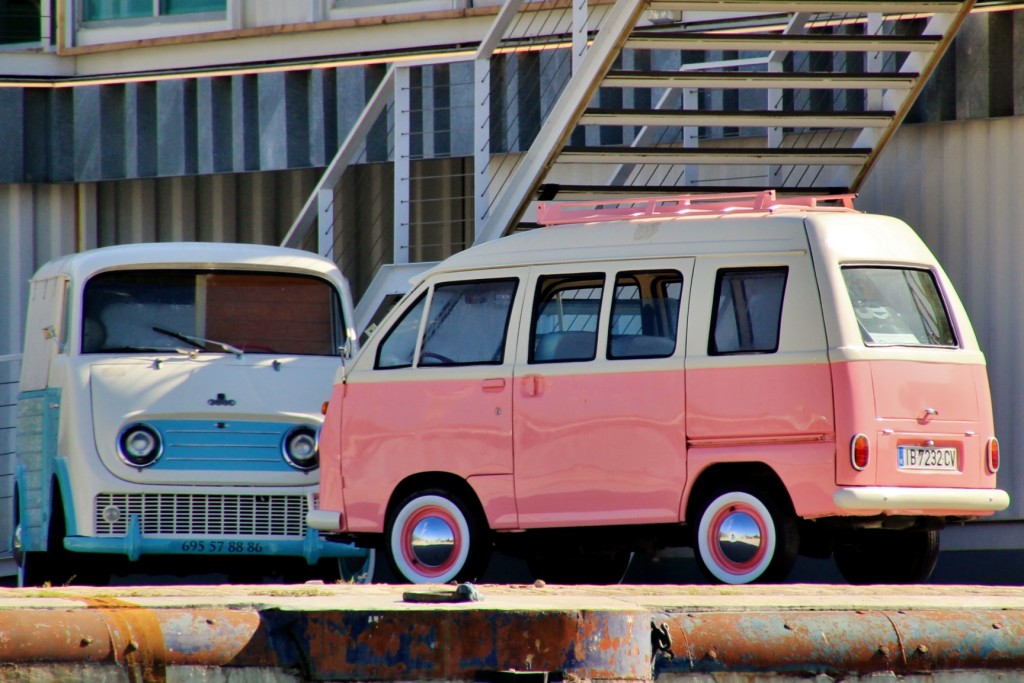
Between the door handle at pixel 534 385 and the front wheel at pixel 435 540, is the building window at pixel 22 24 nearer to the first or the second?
the front wheel at pixel 435 540

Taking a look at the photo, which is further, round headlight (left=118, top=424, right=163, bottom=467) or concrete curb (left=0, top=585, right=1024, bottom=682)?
round headlight (left=118, top=424, right=163, bottom=467)

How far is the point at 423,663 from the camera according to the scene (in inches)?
220

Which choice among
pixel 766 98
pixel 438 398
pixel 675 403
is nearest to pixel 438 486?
pixel 438 398

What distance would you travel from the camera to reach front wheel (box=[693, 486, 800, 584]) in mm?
8492

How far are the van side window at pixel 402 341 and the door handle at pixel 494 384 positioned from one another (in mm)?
553

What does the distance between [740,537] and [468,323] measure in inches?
79.7

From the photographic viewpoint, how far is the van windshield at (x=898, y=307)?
8.64 m

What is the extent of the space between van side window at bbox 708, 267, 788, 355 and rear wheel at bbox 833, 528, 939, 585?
136cm

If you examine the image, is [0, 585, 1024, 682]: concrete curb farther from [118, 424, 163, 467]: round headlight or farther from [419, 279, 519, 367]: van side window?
[118, 424, 163, 467]: round headlight

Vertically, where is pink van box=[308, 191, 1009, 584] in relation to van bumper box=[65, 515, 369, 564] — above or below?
above

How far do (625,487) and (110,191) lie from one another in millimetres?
9509

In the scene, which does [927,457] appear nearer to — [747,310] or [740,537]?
[740,537]

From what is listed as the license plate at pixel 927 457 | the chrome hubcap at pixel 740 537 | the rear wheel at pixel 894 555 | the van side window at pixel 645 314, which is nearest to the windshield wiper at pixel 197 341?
the van side window at pixel 645 314

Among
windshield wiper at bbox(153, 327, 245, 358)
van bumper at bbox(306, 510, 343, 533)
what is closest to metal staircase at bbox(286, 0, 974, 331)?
windshield wiper at bbox(153, 327, 245, 358)
